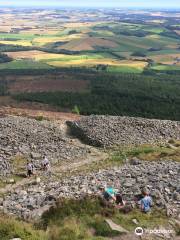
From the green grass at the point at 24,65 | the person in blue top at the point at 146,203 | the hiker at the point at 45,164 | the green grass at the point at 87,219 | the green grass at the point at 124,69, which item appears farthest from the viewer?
the green grass at the point at 24,65

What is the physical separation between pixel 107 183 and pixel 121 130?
20.8 meters

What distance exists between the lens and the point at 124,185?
86.3ft

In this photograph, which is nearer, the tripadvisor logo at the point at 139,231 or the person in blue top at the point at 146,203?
the tripadvisor logo at the point at 139,231

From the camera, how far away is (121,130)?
47375 mm

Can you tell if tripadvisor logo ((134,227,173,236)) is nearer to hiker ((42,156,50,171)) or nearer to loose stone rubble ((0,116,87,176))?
hiker ((42,156,50,171))

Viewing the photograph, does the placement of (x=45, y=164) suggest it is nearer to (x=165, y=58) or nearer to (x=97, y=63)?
(x=97, y=63)

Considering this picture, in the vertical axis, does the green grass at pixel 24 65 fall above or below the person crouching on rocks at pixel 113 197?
below

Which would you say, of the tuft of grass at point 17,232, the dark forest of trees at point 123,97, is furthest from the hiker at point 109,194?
the dark forest of trees at point 123,97

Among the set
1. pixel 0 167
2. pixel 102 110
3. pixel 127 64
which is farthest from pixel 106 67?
pixel 0 167

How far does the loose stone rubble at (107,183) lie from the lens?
941 inches

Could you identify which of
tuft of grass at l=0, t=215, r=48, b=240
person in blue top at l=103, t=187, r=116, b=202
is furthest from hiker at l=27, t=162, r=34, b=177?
tuft of grass at l=0, t=215, r=48, b=240

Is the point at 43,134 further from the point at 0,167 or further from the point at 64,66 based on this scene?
the point at 64,66

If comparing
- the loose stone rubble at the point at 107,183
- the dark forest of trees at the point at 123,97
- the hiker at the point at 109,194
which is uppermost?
the hiker at the point at 109,194

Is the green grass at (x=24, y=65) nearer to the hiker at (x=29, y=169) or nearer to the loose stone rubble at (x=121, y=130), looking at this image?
the loose stone rubble at (x=121, y=130)
